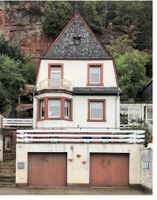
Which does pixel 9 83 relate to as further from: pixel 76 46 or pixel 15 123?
pixel 76 46

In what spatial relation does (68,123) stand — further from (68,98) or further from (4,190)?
(4,190)

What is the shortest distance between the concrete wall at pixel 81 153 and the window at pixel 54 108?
3.42 meters

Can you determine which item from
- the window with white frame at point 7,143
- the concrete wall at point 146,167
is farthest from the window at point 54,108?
the concrete wall at point 146,167

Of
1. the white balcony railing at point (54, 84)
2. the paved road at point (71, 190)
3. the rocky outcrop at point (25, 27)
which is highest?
the rocky outcrop at point (25, 27)

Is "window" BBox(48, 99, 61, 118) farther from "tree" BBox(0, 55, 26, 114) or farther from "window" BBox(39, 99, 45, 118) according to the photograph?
"tree" BBox(0, 55, 26, 114)

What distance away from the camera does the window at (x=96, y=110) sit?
31.0 m

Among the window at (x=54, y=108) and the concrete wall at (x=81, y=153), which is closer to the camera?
the concrete wall at (x=81, y=153)

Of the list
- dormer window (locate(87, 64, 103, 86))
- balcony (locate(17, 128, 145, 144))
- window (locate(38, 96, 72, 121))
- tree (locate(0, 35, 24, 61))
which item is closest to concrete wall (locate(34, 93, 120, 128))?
window (locate(38, 96, 72, 121))

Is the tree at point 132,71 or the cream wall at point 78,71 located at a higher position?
the tree at point 132,71

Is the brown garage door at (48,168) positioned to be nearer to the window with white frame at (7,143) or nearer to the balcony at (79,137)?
the balcony at (79,137)

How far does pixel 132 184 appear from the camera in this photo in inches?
1051

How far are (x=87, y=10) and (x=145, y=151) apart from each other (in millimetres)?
42726

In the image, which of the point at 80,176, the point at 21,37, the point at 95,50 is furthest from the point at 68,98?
the point at 21,37

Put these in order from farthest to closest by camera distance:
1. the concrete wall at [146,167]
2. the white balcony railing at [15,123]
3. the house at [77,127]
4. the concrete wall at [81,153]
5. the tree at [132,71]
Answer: the tree at [132,71]
the white balcony railing at [15,123]
the house at [77,127]
the concrete wall at [81,153]
the concrete wall at [146,167]
